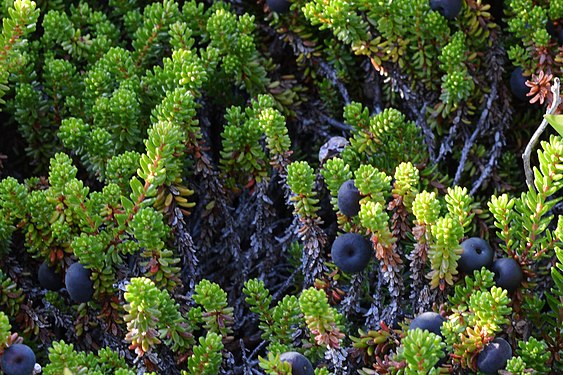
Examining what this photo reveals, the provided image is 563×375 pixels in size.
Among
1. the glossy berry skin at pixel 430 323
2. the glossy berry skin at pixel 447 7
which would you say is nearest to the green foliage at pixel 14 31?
the glossy berry skin at pixel 447 7

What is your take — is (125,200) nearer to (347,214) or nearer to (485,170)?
(347,214)

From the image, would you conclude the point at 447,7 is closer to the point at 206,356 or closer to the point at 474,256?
the point at 474,256

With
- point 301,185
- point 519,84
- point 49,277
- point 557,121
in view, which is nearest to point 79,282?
point 49,277

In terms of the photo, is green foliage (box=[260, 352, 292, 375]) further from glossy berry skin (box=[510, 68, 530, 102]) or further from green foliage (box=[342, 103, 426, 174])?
glossy berry skin (box=[510, 68, 530, 102])

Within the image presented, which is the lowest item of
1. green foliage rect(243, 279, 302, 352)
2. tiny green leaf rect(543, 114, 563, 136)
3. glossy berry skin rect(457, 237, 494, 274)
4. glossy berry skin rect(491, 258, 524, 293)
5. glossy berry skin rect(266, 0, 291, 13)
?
green foliage rect(243, 279, 302, 352)

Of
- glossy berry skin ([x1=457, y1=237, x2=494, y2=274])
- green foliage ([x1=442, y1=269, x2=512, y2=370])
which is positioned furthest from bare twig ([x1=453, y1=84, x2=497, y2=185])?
green foliage ([x1=442, y1=269, x2=512, y2=370])
